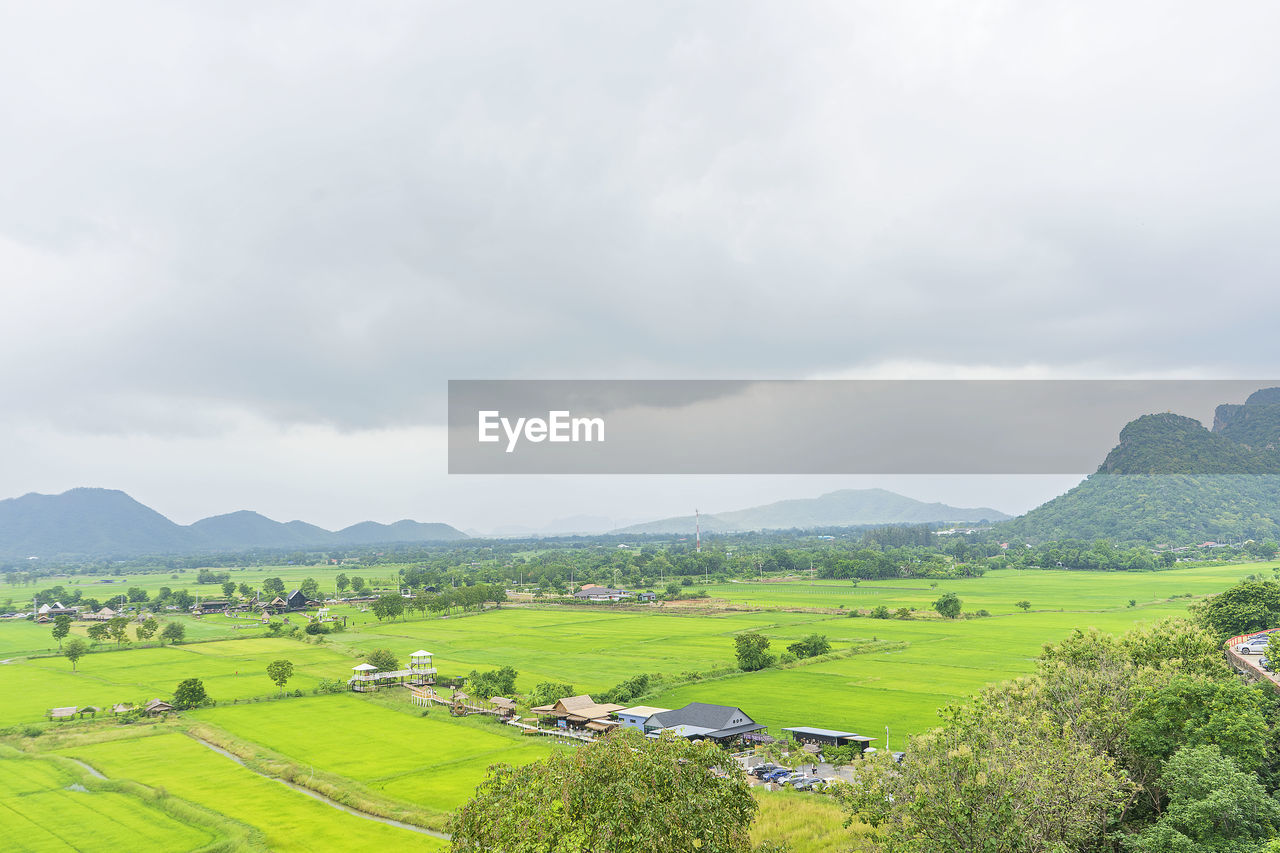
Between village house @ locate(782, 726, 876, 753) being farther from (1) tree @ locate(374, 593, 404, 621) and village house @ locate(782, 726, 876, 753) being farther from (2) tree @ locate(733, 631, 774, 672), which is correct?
(1) tree @ locate(374, 593, 404, 621)

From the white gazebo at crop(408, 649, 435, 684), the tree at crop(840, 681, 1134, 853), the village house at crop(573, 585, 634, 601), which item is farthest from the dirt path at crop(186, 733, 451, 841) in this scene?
the village house at crop(573, 585, 634, 601)

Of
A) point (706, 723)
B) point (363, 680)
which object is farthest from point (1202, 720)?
point (363, 680)

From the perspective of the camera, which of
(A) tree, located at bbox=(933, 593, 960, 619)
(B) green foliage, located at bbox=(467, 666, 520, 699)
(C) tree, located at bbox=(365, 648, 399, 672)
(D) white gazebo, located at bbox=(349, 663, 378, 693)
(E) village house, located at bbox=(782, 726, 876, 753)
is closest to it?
(E) village house, located at bbox=(782, 726, 876, 753)

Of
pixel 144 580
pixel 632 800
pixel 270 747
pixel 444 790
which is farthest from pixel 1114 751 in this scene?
pixel 144 580

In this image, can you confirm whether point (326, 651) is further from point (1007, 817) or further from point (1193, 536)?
point (1193, 536)

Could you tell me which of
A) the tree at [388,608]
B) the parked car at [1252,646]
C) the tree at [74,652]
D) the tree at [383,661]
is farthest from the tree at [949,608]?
the tree at [74,652]

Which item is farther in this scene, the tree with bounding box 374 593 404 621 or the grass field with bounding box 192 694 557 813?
the tree with bounding box 374 593 404 621
